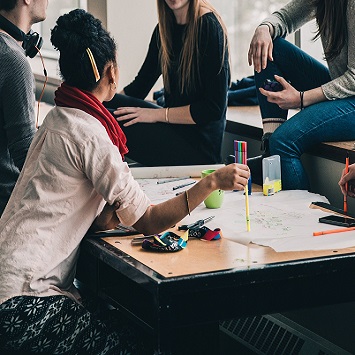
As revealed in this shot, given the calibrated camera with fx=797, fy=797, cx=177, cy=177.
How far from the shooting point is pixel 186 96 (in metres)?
2.98

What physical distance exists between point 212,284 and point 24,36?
3.92 feet

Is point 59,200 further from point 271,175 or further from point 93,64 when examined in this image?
point 271,175

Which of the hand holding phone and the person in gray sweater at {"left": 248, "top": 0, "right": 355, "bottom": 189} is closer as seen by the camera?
the person in gray sweater at {"left": 248, "top": 0, "right": 355, "bottom": 189}

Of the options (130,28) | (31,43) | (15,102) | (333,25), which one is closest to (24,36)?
(31,43)


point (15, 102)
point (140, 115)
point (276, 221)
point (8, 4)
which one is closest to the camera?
point (276, 221)

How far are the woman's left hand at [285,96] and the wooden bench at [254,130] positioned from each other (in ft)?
0.54

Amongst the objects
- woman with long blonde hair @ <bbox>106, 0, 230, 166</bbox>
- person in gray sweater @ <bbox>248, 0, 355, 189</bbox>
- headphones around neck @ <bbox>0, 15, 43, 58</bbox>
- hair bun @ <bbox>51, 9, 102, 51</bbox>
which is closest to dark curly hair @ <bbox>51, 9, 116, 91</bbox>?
hair bun @ <bbox>51, 9, 102, 51</bbox>

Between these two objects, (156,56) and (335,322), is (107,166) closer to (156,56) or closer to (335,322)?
(335,322)

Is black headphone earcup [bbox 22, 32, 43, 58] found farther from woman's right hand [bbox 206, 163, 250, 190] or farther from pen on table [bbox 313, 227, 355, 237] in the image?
pen on table [bbox 313, 227, 355, 237]

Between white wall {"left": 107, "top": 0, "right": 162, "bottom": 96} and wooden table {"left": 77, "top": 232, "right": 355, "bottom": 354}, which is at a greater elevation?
white wall {"left": 107, "top": 0, "right": 162, "bottom": 96}

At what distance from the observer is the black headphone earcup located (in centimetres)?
248

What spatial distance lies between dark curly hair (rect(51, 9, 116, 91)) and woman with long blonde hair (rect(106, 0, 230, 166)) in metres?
1.00

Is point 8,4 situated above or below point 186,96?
above

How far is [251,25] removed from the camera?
14.4 feet
